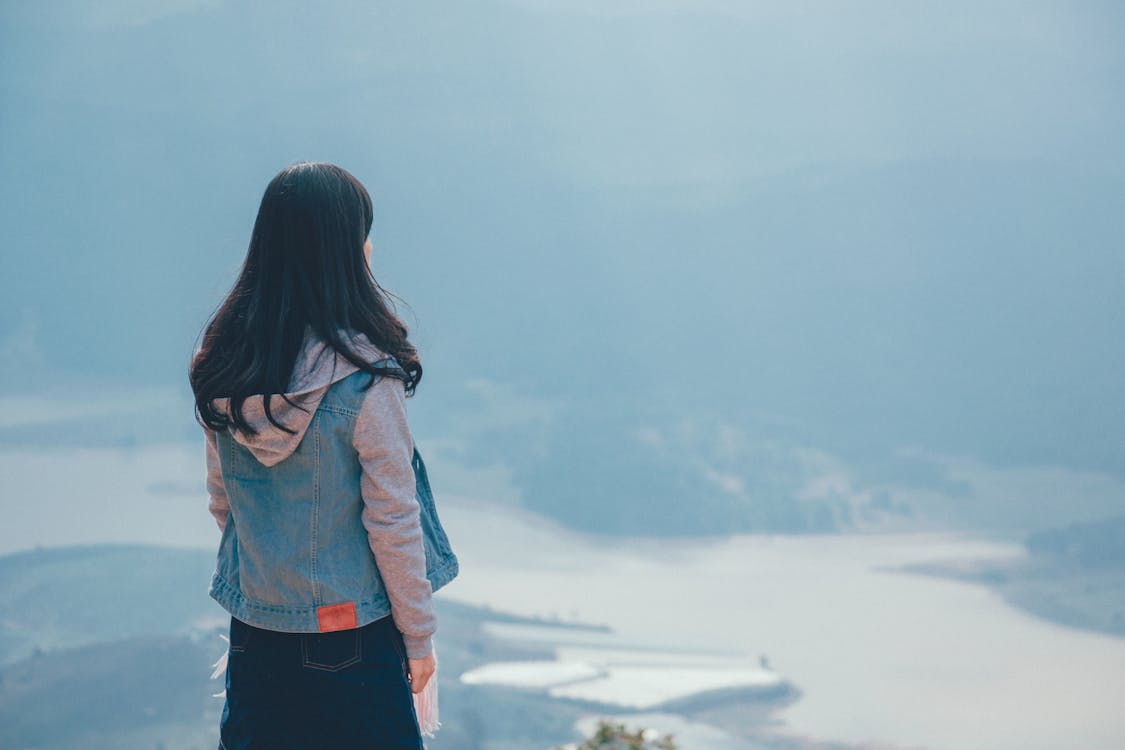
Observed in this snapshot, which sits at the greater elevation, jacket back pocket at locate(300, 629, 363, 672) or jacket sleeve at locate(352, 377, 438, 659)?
jacket sleeve at locate(352, 377, 438, 659)

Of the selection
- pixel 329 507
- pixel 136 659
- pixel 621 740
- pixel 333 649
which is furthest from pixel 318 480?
pixel 136 659

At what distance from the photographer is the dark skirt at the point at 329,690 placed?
0.96 meters

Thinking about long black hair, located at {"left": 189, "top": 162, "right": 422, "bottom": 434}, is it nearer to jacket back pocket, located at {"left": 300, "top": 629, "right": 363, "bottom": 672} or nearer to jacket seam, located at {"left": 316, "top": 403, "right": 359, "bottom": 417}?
jacket seam, located at {"left": 316, "top": 403, "right": 359, "bottom": 417}

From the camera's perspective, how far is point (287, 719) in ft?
3.20

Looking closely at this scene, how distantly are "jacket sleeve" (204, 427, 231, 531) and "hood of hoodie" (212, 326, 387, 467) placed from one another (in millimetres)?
121

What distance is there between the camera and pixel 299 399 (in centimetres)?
90

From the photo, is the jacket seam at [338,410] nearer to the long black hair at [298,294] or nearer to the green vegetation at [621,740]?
the long black hair at [298,294]

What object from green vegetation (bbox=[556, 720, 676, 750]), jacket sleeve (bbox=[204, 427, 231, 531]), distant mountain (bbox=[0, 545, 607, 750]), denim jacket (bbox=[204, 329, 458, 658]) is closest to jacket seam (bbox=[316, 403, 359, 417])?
denim jacket (bbox=[204, 329, 458, 658])

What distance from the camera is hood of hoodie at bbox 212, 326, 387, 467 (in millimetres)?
898

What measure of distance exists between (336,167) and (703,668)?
792cm

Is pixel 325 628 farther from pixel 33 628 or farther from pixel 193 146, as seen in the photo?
pixel 193 146

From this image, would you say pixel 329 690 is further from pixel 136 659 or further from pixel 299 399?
pixel 136 659

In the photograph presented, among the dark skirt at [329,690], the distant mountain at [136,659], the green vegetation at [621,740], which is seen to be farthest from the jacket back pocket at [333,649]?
the distant mountain at [136,659]

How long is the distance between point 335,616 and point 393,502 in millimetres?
124
